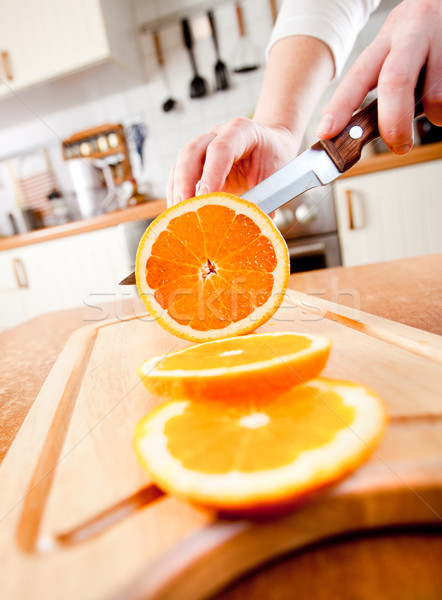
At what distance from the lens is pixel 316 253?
1.87 meters

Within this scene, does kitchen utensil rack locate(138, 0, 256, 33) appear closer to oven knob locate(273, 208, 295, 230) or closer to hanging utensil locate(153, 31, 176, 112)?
hanging utensil locate(153, 31, 176, 112)

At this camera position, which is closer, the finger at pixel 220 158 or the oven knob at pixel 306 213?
the finger at pixel 220 158

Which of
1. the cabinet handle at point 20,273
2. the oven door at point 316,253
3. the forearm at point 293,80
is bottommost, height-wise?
the oven door at point 316,253

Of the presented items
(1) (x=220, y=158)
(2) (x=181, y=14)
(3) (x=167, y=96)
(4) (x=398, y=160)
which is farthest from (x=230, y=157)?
(2) (x=181, y=14)

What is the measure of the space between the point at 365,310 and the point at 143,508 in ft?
1.86

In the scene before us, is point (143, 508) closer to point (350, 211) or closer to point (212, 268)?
point (212, 268)

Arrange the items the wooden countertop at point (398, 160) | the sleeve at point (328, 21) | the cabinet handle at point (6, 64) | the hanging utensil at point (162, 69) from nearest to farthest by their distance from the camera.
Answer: the sleeve at point (328, 21) → the wooden countertop at point (398, 160) → the cabinet handle at point (6, 64) → the hanging utensil at point (162, 69)

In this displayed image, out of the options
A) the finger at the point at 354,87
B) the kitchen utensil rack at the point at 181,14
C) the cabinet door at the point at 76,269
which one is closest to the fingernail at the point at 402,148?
the finger at the point at 354,87

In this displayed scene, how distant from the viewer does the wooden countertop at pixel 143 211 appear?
5.73 feet

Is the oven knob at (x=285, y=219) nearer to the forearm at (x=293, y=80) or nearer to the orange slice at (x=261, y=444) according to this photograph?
the forearm at (x=293, y=80)

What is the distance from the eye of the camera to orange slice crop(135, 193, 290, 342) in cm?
A: 67

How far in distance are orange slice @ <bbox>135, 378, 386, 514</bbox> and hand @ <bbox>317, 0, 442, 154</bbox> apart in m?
0.51

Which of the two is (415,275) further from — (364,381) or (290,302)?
(364,381)

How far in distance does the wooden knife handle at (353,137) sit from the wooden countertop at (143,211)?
105cm
